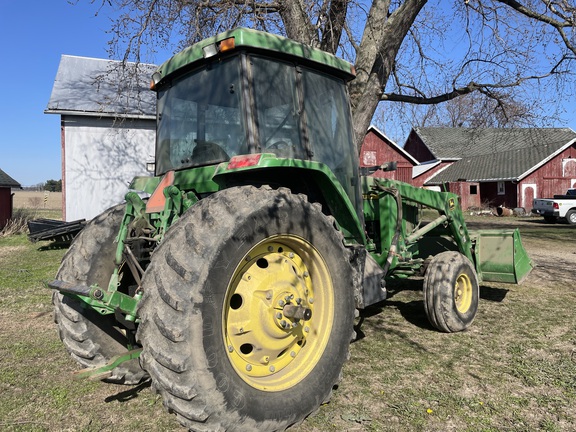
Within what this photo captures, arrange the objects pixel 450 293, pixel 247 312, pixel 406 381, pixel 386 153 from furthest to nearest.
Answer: pixel 386 153 < pixel 450 293 < pixel 406 381 < pixel 247 312

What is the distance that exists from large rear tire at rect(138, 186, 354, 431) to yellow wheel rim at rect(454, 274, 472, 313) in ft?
7.63

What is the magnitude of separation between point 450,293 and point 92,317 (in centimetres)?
339

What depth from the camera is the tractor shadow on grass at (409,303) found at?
5.16 m

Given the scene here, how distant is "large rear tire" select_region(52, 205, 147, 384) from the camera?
3.26 m

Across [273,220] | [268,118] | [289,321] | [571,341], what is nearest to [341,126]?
[268,118]

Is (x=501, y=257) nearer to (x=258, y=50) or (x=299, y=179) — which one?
(x=299, y=179)

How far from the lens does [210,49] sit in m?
3.31

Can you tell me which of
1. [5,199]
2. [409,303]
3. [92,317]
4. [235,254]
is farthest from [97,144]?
[235,254]

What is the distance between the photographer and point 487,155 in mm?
34906

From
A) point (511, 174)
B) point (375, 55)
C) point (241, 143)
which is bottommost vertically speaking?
point (241, 143)

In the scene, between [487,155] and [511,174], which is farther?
[487,155]

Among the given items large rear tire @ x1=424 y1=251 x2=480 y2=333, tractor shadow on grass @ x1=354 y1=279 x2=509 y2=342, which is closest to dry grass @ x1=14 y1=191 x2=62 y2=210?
tractor shadow on grass @ x1=354 y1=279 x2=509 y2=342

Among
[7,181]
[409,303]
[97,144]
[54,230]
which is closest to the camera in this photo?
[409,303]

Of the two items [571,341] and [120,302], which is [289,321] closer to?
[120,302]
